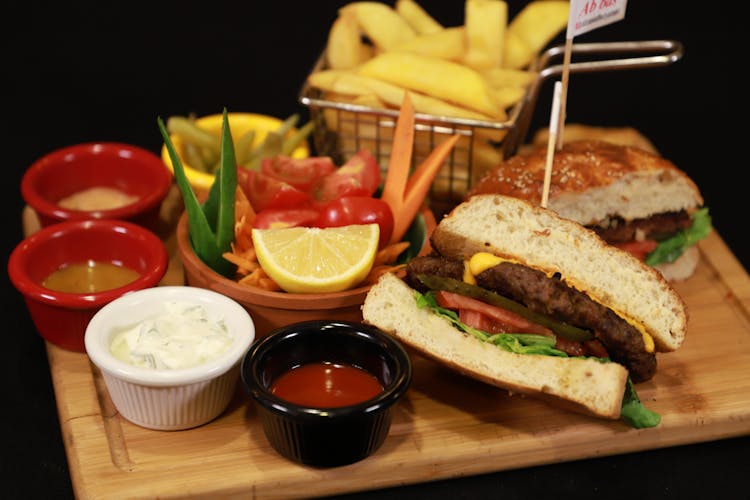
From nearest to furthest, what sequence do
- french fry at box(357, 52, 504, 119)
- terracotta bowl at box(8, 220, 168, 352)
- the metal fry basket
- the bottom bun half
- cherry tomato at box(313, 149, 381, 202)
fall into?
the bottom bun half
terracotta bowl at box(8, 220, 168, 352)
cherry tomato at box(313, 149, 381, 202)
french fry at box(357, 52, 504, 119)
the metal fry basket

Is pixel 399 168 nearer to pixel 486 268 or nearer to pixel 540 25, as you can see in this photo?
pixel 486 268

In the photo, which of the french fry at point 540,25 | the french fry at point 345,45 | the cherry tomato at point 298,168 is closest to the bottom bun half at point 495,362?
the cherry tomato at point 298,168

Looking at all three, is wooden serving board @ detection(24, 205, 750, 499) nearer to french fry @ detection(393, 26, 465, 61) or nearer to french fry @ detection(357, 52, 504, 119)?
french fry @ detection(357, 52, 504, 119)

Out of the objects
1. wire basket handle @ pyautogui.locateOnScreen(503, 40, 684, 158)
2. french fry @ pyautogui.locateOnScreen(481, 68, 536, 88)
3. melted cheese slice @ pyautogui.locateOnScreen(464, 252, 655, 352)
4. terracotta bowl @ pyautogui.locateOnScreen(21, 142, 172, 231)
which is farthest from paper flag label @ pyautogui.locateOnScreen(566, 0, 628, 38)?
terracotta bowl @ pyautogui.locateOnScreen(21, 142, 172, 231)

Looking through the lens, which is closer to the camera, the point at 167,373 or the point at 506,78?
the point at 167,373

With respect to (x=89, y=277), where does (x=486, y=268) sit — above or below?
above

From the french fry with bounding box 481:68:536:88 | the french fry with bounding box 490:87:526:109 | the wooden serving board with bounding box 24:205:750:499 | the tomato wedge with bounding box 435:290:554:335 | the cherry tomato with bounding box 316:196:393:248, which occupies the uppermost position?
the french fry with bounding box 481:68:536:88

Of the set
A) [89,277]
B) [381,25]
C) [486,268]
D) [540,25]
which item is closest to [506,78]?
[540,25]
